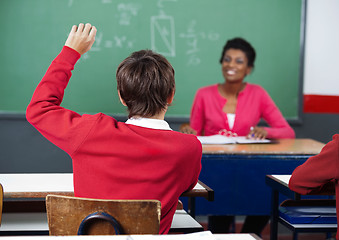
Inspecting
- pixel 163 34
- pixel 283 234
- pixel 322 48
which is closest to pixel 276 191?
pixel 283 234

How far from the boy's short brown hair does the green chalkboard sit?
94.1 inches

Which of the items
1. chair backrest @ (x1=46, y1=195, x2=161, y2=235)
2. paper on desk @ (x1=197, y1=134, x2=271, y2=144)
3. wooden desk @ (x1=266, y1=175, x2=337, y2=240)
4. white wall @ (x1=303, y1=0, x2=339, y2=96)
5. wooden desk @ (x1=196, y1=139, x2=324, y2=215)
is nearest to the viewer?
chair backrest @ (x1=46, y1=195, x2=161, y2=235)

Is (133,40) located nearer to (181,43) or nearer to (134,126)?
(181,43)

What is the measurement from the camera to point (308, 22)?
389 cm

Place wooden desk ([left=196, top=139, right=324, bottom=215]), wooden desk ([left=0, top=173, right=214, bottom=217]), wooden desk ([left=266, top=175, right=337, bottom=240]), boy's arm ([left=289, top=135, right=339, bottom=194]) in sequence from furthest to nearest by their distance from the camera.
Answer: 1. wooden desk ([left=196, top=139, right=324, bottom=215])
2. wooden desk ([left=266, top=175, right=337, bottom=240])
3. wooden desk ([left=0, top=173, right=214, bottom=217])
4. boy's arm ([left=289, top=135, right=339, bottom=194])

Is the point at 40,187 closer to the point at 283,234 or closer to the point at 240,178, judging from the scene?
the point at 240,178

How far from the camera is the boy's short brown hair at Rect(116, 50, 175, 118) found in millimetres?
1347

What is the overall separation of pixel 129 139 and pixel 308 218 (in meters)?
0.98

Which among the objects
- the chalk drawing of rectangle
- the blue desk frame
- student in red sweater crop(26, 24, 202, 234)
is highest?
the chalk drawing of rectangle

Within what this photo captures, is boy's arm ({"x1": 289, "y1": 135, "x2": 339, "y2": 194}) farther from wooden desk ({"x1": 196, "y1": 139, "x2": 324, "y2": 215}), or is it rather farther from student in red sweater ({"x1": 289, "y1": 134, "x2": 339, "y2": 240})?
wooden desk ({"x1": 196, "y1": 139, "x2": 324, "y2": 215})

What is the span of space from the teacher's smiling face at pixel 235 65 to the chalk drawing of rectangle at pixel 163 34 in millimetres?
552

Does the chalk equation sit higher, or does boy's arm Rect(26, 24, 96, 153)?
the chalk equation

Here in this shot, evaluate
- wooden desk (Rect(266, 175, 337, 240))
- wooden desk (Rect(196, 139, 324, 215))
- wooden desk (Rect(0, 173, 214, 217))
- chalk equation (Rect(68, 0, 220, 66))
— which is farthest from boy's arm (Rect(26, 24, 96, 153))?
chalk equation (Rect(68, 0, 220, 66))

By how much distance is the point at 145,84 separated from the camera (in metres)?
1.34
